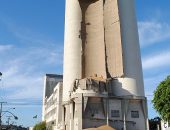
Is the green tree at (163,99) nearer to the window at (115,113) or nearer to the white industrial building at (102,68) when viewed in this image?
the white industrial building at (102,68)

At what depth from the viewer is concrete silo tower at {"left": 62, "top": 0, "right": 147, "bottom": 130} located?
8106 centimetres

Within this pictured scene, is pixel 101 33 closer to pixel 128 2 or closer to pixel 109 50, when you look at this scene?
pixel 109 50

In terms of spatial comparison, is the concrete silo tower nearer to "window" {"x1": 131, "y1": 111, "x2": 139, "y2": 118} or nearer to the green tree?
"window" {"x1": 131, "y1": 111, "x2": 139, "y2": 118}

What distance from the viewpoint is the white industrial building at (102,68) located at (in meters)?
81.1

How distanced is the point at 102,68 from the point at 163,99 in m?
46.6

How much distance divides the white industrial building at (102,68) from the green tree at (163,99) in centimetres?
3558

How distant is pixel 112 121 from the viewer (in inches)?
3204

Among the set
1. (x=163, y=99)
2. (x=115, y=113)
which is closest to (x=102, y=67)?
(x=115, y=113)

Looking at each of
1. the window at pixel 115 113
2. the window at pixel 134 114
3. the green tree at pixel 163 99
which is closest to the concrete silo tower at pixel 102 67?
the window at pixel 115 113

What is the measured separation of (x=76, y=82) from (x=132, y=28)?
24.0 m

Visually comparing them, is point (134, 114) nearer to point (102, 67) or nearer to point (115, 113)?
point (115, 113)

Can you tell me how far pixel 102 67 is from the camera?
89.9 metres

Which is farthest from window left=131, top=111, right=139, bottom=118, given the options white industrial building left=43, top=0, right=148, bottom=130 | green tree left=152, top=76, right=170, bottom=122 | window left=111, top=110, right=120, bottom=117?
green tree left=152, top=76, right=170, bottom=122

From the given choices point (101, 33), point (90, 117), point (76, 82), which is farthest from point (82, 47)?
point (90, 117)
